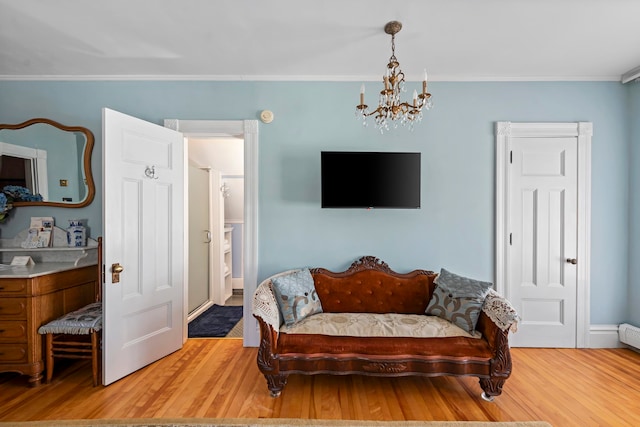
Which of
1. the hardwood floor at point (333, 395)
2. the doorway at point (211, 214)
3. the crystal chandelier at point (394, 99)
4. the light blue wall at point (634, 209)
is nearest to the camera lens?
the crystal chandelier at point (394, 99)

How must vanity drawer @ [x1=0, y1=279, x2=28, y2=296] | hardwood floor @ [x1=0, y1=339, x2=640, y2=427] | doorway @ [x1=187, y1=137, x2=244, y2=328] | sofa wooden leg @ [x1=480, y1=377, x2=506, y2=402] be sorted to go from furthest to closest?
doorway @ [x1=187, y1=137, x2=244, y2=328] < vanity drawer @ [x1=0, y1=279, x2=28, y2=296] < sofa wooden leg @ [x1=480, y1=377, x2=506, y2=402] < hardwood floor @ [x1=0, y1=339, x2=640, y2=427]

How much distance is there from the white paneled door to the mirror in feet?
13.4

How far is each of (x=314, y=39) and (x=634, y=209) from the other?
3367 millimetres

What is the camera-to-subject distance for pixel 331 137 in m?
2.90

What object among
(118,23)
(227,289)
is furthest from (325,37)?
(227,289)

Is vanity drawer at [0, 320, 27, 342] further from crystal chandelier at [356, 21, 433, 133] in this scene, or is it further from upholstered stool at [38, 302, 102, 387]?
crystal chandelier at [356, 21, 433, 133]

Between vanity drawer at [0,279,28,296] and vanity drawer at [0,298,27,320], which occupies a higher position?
vanity drawer at [0,279,28,296]

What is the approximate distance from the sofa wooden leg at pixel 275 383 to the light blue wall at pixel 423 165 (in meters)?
1.00

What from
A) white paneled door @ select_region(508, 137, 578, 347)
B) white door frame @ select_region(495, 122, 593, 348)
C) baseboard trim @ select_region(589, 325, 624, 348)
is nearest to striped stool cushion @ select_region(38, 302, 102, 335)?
white door frame @ select_region(495, 122, 593, 348)

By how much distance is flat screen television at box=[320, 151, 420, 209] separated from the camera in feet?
8.87

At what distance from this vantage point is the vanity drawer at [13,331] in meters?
2.21

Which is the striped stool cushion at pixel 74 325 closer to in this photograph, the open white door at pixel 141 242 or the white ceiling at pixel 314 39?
the open white door at pixel 141 242

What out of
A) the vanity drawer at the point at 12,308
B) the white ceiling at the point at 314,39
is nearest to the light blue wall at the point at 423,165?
the white ceiling at the point at 314,39

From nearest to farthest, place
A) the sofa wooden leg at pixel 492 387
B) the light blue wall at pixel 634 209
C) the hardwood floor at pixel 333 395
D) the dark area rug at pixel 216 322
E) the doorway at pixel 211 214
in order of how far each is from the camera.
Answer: the hardwood floor at pixel 333 395, the sofa wooden leg at pixel 492 387, the light blue wall at pixel 634 209, the dark area rug at pixel 216 322, the doorway at pixel 211 214
